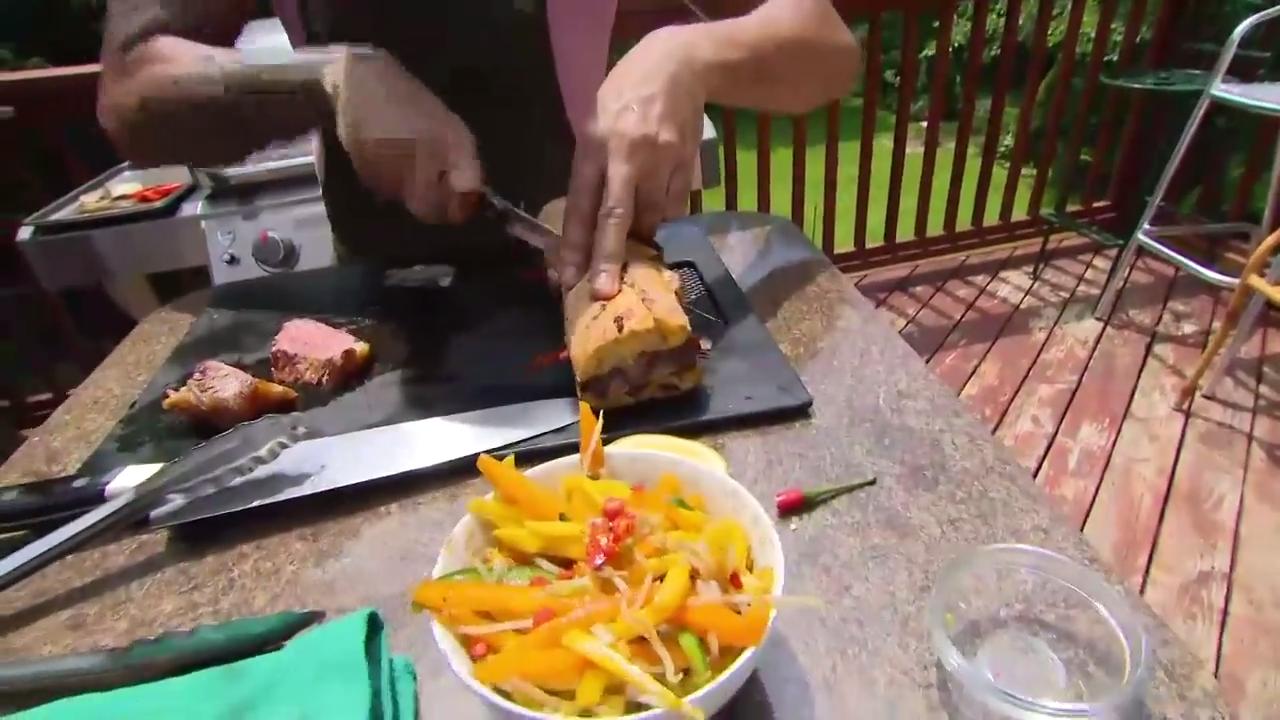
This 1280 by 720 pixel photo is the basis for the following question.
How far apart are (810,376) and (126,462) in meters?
0.73

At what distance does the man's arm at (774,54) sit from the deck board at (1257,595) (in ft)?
3.83

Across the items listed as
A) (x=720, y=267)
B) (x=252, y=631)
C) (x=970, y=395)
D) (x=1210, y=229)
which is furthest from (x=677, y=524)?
(x=1210, y=229)

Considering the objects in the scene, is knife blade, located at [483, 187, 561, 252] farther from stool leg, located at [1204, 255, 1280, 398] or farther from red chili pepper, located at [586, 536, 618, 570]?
stool leg, located at [1204, 255, 1280, 398]

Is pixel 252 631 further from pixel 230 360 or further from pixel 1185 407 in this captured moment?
pixel 1185 407

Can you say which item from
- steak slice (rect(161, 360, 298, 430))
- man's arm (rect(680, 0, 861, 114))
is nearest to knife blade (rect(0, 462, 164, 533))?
steak slice (rect(161, 360, 298, 430))

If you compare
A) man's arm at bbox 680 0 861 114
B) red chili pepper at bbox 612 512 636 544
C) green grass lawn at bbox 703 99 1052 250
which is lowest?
green grass lawn at bbox 703 99 1052 250

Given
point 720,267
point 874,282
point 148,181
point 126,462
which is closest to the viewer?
point 126,462

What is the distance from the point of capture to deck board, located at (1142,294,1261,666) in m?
1.55

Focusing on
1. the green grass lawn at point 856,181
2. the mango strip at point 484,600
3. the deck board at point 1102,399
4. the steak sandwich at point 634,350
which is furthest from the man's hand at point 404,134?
the green grass lawn at point 856,181

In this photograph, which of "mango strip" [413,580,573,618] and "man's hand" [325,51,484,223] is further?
"man's hand" [325,51,484,223]

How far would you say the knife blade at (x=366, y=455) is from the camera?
75 cm

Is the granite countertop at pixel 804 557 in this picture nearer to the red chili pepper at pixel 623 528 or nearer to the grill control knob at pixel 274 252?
the red chili pepper at pixel 623 528

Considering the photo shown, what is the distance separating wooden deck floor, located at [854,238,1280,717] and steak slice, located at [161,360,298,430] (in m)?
1.55

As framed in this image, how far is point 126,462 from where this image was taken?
85 cm
